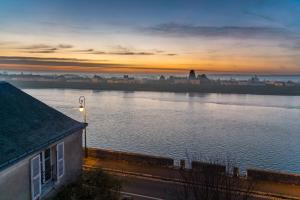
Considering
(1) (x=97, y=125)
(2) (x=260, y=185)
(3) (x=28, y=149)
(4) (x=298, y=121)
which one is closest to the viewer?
(3) (x=28, y=149)

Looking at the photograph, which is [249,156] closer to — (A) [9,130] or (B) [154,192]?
(B) [154,192]

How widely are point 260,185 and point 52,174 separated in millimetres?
11325

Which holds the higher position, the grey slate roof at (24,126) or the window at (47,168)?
the grey slate roof at (24,126)

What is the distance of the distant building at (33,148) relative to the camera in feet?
31.3

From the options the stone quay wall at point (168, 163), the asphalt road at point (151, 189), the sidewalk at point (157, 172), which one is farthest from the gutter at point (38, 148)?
the stone quay wall at point (168, 163)

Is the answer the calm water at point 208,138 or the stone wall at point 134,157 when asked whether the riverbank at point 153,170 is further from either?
the calm water at point 208,138

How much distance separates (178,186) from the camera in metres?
16.8

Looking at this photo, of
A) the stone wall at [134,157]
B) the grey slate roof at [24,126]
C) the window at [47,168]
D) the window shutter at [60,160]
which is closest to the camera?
the grey slate roof at [24,126]

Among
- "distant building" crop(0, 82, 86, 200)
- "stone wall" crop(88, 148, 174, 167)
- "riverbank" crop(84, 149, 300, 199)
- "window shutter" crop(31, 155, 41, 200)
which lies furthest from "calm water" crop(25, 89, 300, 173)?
"window shutter" crop(31, 155, 41, 200)

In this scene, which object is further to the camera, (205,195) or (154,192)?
(154,192)

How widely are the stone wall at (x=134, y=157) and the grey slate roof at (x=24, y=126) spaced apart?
704 centimetres

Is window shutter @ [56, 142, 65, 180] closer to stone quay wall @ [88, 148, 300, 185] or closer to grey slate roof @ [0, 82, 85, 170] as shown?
grey slate roof @ [0, 82, 85, 170]

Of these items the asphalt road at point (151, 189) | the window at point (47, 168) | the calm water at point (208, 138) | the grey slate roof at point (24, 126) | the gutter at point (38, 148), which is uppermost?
the grey slate roof at point (24, 126)

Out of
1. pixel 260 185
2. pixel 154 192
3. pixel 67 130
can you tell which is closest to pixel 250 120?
pixel 260 185
